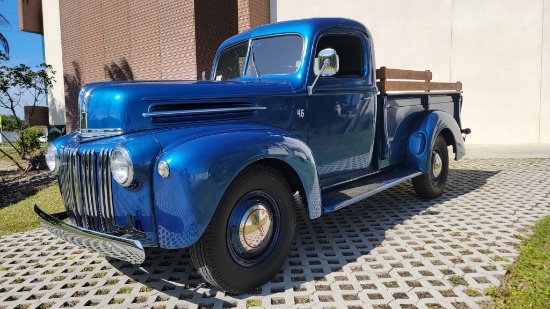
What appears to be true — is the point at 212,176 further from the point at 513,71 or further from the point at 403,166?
the point at 513,71

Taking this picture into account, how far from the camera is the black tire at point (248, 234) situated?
7.63 ft

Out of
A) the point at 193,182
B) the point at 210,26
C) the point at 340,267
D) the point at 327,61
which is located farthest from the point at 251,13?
the point at 193,182

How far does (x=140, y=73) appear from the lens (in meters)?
13.8

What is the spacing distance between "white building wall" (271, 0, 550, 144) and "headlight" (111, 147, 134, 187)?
31.8ft

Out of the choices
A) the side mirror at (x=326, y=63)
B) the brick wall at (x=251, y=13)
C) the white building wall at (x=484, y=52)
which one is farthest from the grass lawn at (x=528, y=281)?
the brick wall at (x=251, y=13)

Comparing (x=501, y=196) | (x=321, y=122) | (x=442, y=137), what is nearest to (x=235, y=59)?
(x=321, y=122)

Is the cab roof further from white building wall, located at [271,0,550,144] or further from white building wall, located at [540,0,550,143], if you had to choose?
white building wall, located at [540,0,550,143]

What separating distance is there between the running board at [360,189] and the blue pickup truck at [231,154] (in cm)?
2

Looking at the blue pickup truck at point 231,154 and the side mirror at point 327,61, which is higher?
the side mirror at point 327,61

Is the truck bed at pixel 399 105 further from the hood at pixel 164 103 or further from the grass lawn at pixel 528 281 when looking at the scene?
the hood at pixel 164 103

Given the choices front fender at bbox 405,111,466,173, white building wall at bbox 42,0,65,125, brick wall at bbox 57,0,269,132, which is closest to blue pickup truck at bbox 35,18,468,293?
front fender at bbox 405,111,466,173

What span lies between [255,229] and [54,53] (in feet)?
71.5

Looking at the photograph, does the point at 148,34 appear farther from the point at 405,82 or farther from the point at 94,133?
the point at 94,133

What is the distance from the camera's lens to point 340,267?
2.91 meters
